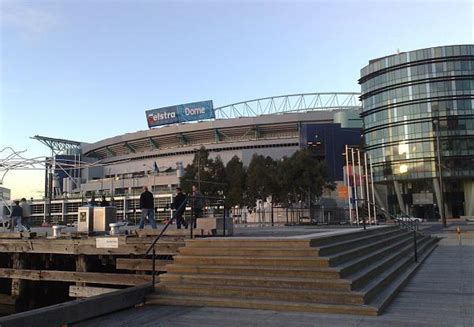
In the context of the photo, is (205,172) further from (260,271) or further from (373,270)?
(260,271)

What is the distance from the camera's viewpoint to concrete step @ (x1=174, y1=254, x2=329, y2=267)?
9070 millimetres

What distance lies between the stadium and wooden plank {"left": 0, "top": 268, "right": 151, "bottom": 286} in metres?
72.9

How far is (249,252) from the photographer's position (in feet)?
33.1

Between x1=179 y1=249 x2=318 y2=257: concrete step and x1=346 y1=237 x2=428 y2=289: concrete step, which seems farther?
x1=179 y1=249 x2=318 y2=257: concrete step

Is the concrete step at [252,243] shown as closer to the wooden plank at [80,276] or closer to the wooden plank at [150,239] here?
the wooden plank at [150,239]

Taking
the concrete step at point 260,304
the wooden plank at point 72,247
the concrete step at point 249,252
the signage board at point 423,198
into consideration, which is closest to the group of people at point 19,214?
the wooden plank at point 72,247

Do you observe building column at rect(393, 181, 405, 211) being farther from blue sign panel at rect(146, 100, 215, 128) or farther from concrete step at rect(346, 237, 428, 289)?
concrete step at rect(346, 237, 428, 289)

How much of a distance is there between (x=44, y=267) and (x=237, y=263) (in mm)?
11266

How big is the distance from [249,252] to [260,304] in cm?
207

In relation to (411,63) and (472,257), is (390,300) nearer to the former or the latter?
(472,257)

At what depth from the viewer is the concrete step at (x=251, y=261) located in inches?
357

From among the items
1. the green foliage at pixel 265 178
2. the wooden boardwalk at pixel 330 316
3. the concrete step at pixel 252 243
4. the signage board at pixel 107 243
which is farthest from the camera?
the green foliage at pixel 265 178

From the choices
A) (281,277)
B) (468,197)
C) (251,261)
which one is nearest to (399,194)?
(468,197)

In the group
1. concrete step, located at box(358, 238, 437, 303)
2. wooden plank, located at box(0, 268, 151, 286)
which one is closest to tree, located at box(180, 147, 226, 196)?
wooden plank, located at box(0, 268, 151, 286)
